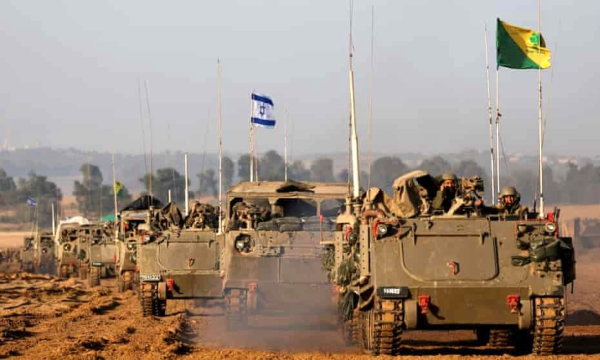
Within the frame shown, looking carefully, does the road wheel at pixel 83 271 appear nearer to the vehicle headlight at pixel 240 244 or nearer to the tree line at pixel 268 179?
the vehicle headlight at pixel 240 244

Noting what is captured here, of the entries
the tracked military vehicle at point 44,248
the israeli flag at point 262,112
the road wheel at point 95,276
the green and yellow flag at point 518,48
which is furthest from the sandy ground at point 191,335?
the tracked military vehicle at point 44,248

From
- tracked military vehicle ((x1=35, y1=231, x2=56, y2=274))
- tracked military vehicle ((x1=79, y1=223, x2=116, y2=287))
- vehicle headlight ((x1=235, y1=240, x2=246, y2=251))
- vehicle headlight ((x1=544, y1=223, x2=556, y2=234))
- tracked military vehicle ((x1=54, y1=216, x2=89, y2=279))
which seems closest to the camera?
vehicle headlight ((x1=544, y1=223, x2=556, y2=234))

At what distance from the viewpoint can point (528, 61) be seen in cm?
2578

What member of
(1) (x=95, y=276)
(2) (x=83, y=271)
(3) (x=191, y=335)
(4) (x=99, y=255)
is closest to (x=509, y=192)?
(3) (x=191, y=335)

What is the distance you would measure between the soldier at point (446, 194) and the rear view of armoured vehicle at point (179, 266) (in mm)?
8464

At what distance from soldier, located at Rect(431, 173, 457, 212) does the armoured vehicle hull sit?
27.6 ft

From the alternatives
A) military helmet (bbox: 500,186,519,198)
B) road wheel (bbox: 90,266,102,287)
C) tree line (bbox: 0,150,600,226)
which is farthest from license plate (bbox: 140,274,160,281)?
tree line (bbox: 0,150,600,226)

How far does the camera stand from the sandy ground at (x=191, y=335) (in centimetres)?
1838

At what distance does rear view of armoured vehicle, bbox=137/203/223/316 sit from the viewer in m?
26.3

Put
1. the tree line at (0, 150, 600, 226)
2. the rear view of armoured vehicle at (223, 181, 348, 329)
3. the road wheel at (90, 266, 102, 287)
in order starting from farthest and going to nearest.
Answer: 1. the tree line at (0, 150, 600, 226)
2. the road wheel at (90, 266, 102, 287)
3. the rear view of armoured vehicle at (223, 181, 348, 329)

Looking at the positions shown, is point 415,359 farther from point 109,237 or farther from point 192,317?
point 109,237

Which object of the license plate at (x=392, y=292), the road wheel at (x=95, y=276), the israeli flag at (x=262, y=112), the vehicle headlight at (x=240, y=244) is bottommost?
the road wheel at (x=95, y=276)

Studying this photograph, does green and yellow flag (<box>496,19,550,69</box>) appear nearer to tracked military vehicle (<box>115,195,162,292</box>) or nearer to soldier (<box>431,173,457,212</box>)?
soldier (<box>431,173,457,212</box>)

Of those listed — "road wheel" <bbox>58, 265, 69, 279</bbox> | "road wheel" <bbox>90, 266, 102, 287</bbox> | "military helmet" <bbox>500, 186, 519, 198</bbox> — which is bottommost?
"road wheel" <bbox>58, 265, 69, 279</bbox>
